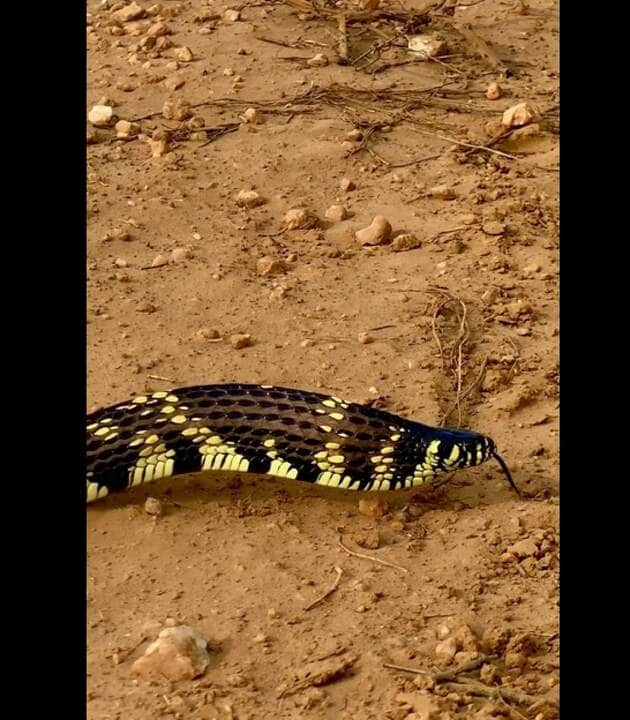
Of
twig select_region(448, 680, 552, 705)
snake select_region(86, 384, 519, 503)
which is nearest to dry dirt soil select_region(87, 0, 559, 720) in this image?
twig select_region(448, 680, 552, 705)

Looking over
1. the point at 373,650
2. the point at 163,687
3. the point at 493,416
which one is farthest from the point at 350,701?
the point at 493,416

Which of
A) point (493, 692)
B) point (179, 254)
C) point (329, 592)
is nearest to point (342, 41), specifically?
point (179, 254)

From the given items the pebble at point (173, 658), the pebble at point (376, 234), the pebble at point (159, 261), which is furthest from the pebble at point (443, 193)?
the pebble at point (173, 658)

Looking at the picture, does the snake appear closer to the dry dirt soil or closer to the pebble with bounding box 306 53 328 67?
the dry dirt soil

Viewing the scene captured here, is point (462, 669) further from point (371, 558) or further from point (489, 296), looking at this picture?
point (489, 296)

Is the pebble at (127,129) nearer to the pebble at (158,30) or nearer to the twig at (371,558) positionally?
the pebble at (158,30)

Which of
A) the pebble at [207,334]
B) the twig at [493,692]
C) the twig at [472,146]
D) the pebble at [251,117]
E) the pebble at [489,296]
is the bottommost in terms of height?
the twig at [472,146]
